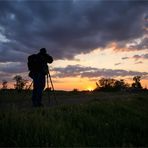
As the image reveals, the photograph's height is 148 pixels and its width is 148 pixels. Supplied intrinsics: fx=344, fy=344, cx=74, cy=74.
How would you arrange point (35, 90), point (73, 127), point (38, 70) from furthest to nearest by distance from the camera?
point (35, 90) → point (38, 70) → point (73, 127)

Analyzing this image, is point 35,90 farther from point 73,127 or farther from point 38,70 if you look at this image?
point 73,127

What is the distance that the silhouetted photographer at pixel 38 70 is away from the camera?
54.4 feet

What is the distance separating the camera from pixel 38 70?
657 inches

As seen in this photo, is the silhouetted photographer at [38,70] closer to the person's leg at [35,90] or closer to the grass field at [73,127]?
the person's leg at [35,90]

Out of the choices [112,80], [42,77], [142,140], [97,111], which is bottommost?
[142,140]

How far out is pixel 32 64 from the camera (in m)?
16.6

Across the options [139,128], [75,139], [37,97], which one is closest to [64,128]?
[75,139]

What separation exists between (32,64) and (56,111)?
421 cm

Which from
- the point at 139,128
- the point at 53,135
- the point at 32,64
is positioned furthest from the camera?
the point at 32,64

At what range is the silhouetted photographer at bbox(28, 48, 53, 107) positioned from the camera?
16.6 metres

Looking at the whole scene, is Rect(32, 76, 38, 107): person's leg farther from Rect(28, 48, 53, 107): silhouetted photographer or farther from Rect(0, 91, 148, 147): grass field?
Rect(0, 91, 148, 147): grass field

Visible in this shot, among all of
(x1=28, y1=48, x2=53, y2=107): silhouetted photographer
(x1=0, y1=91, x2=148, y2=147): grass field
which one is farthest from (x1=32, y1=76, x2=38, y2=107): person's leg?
(x1=0, y1=91, x2=148, y2=147): grass field

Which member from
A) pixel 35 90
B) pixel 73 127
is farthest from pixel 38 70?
pixel 73 127

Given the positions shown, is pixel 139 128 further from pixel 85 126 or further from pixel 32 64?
pixel 32 64
